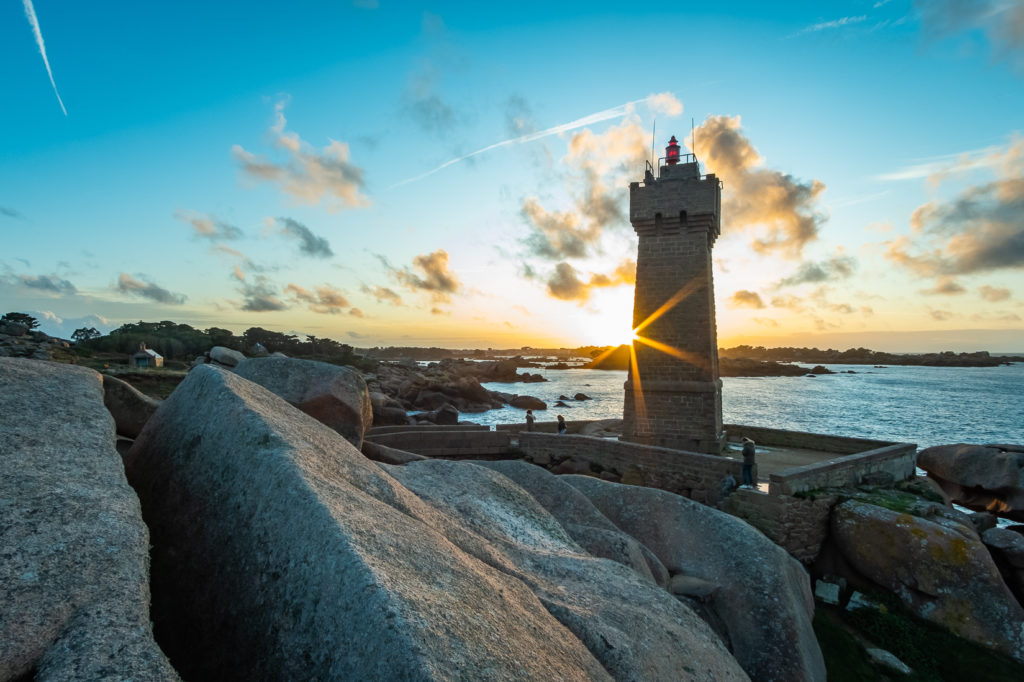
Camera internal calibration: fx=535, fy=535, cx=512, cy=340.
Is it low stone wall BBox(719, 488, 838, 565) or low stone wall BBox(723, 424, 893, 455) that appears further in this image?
low stone wall BBox(723, 424, 893, 455)

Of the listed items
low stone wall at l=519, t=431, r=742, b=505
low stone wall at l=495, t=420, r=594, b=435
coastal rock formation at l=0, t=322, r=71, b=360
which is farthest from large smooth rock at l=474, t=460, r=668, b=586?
coastal rock formation at l=0, t=322, r=71, b=360

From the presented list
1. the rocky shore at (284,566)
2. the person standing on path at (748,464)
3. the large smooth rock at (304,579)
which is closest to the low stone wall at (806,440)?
the person standing on path at (748,464)

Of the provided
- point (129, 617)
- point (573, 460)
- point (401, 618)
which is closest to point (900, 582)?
point (573, 460)

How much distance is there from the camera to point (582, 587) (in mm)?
4957

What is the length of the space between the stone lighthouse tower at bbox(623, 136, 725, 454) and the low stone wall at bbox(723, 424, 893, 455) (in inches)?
149

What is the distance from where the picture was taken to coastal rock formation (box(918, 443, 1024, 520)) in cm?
1908

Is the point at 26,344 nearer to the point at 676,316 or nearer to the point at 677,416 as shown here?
the point at 676,316

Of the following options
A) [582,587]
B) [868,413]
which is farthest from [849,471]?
[868,413]

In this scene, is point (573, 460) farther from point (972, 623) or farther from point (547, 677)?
point (547, 677)

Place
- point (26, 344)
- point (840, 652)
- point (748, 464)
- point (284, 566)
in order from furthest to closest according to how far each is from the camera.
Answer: point (26, 344)
point (748, 464)
point (840, 652)
point (284, 566)

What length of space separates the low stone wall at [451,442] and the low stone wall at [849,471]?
9.24m

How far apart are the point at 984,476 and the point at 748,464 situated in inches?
487

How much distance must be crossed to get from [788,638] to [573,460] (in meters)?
11.1

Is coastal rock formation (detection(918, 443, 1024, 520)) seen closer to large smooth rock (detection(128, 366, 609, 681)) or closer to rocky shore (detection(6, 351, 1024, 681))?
rocky shore (detection(6, 351, 1024, 681))
